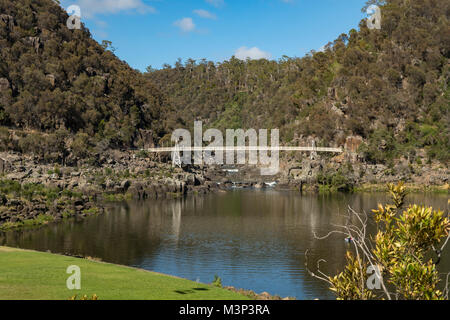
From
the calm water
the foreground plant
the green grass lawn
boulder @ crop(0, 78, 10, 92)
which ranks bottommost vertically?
the calm water

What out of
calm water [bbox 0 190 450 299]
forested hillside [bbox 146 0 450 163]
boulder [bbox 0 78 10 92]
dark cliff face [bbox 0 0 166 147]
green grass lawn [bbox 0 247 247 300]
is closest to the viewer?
green grass lawn [bbox 0 247 247 300]

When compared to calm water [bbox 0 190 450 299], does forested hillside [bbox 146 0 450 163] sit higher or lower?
higher

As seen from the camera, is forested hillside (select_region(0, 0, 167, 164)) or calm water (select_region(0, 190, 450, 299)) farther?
forested hillside (select_region(0, 0, 167, 164))

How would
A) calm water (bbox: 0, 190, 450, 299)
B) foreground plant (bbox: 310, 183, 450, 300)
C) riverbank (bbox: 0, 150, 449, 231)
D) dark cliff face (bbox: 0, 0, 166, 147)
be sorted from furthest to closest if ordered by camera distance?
dark cliff face (bbox: 0, 0, 166, 147) → riverbank (bbox: 0, 150, 449, 231) → calm water (bbox: 0, 190, 450, 299) → foreground plant (bbox: 310, 183, 450, 300)

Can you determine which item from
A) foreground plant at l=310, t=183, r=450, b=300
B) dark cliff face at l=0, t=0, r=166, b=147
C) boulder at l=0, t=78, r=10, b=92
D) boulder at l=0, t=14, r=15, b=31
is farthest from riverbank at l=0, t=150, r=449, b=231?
foreground plant at l=310, t=183, r=450, b=300

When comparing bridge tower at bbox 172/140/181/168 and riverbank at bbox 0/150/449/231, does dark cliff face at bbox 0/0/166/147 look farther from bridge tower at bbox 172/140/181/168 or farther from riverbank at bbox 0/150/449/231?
riverbank at bbox 0/150/449/231

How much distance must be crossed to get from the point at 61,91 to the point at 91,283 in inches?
2972

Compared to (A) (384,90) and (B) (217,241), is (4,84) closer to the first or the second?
(B) (217,241)

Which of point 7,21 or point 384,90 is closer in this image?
point 7,21

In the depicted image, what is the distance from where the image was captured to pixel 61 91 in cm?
8575

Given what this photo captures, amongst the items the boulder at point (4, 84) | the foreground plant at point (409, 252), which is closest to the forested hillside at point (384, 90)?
the boulder at point (4, 84)

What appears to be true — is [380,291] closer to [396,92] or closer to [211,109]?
[396,92]

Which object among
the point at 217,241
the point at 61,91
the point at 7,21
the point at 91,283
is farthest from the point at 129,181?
the point at 91,283

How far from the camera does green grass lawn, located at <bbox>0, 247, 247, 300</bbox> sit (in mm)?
→ 14148
